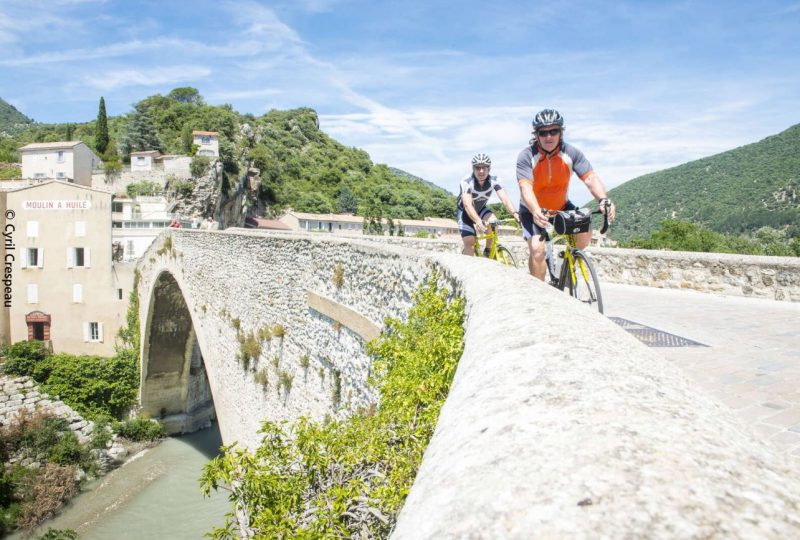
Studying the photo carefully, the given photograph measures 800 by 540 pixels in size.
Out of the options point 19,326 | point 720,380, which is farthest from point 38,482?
point 720,380

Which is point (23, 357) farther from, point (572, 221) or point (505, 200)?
point (572, 221)

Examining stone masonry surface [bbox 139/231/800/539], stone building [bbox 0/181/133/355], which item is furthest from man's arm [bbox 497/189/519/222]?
stone building [bbox 0/181/133/355]

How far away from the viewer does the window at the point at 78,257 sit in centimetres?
2820

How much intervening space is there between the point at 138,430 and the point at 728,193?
73893 mm

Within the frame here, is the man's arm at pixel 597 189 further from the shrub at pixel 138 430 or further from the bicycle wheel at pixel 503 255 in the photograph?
the shrub at pixel 138 430

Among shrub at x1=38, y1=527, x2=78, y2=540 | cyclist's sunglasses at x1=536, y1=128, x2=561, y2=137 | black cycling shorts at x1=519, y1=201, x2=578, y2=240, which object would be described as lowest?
shrub at x1=38, y1=527, x2=78, y2=540

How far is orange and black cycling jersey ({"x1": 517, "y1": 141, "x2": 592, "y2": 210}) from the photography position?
468 centimetres

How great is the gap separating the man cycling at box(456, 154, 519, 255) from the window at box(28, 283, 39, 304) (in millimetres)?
27653

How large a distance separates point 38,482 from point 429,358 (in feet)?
70.3

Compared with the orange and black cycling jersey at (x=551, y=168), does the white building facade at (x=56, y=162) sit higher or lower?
higher

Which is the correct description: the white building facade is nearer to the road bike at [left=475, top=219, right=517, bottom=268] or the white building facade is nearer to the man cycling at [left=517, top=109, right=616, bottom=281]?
the road bike at [left=475, top=219, right=517, bottom=268]

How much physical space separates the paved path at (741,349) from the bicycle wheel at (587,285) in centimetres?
68

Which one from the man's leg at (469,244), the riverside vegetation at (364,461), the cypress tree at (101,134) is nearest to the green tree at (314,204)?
the cypress tree at (101,134)

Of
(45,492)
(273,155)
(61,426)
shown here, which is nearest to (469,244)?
(45,492)
